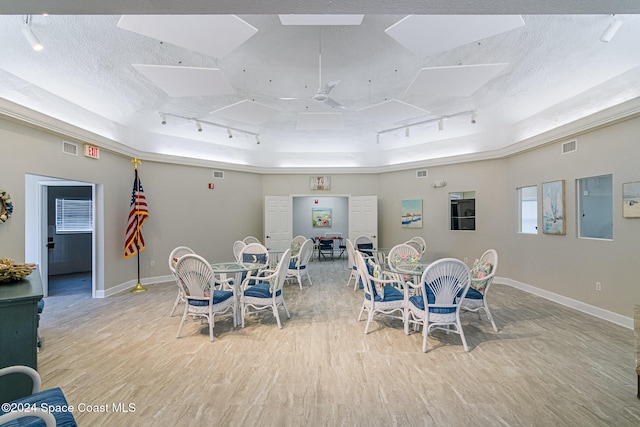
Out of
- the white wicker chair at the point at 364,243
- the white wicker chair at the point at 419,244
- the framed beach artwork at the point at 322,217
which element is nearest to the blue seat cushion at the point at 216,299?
the white wicker chair at the point at 419,244

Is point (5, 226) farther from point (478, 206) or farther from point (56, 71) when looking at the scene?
point (478, 206)

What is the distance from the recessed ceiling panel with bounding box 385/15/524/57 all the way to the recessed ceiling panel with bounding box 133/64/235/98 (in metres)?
2.34

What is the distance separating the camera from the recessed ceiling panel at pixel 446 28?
2992 mm

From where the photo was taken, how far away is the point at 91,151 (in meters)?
5.64

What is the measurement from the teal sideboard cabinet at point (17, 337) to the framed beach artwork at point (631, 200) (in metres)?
6.47

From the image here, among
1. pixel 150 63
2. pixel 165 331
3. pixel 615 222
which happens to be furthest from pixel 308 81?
pixel 615 222

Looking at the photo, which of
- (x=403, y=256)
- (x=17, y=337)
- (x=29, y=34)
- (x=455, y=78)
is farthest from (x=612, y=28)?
(x=29, y=34)

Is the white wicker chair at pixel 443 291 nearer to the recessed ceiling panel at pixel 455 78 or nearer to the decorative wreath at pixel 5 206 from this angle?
the recessed ceiling panel at pixel 455 78

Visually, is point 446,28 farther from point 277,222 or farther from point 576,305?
point 277,222

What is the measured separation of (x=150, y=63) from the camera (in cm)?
427

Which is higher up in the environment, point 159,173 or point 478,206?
point 159,173

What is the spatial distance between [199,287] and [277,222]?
17.5ft

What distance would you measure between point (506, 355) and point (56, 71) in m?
6.70

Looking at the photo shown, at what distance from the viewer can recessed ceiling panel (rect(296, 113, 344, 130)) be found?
5785 millimetres
